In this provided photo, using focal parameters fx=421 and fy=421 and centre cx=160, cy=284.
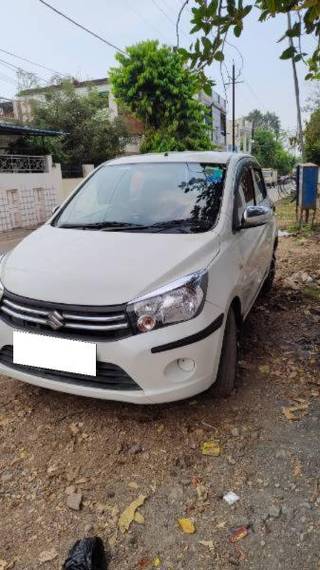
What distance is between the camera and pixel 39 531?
2018mm

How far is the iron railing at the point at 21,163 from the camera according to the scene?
45.8ft

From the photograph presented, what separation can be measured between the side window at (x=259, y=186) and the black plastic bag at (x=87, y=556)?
3393 millimetres

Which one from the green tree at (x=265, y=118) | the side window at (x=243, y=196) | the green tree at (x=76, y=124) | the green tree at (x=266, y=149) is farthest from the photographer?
the green tree at (x=265, y=118)

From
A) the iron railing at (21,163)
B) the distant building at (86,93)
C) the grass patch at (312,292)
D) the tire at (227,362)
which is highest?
the distant building at (86,93)

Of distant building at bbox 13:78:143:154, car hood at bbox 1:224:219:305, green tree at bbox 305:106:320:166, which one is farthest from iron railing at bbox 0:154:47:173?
green tree at bbox 305:106:320:166

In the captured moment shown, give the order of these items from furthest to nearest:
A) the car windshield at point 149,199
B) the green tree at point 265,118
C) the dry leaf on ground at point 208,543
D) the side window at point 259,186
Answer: the green tree at point 265,118, the side window at point 259,186, the car windshield at point 149,199, the dry leaf on ground at point 208,543

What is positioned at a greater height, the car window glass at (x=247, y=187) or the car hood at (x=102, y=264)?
the car window glass at (x=247, y=187)

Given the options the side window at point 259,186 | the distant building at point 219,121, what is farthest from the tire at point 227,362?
the distant building at point 219,121

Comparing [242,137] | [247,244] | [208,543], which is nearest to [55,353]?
[208,543]

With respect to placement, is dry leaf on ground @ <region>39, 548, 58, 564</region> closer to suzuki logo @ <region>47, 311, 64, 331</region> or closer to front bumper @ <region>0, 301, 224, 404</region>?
front bumper @ <region>0, 301, 224, 404</region>

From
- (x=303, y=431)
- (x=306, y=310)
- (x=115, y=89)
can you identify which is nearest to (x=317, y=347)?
(x=306, y=310)

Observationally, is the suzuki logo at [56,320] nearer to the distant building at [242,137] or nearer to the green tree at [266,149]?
the distant building at [242,137]

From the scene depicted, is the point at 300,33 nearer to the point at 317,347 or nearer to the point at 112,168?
the point at 112,168

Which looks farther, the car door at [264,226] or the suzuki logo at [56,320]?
the car door at [264,226]
